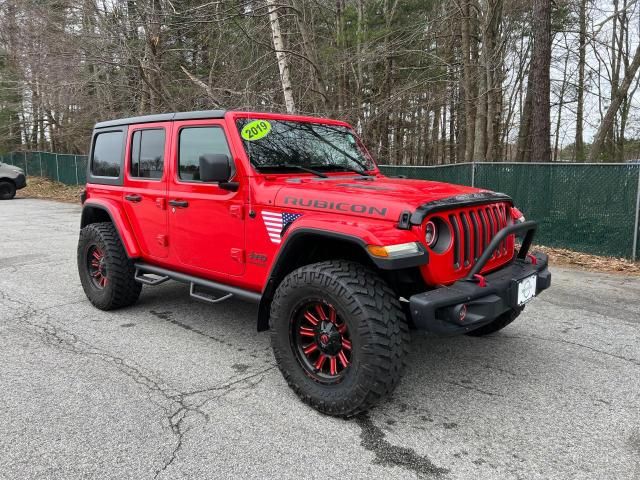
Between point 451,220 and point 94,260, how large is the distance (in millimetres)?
3824

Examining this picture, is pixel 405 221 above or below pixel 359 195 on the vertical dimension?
below

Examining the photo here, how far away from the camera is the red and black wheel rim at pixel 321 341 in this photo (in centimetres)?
305

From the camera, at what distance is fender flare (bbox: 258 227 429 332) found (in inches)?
109

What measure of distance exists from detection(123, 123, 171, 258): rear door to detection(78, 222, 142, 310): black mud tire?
0.92ft

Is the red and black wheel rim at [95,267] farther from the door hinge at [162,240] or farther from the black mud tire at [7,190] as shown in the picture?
the black mud tire at [7,190]

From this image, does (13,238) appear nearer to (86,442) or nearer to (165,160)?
(165,160)

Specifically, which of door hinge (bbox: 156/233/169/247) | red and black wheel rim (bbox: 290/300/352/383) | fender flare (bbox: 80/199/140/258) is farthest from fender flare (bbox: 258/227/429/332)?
fender flare (bbox: 80/199/140/258)

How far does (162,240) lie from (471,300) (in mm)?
2783

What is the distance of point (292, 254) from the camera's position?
10.9 feet

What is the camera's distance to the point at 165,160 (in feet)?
14.4

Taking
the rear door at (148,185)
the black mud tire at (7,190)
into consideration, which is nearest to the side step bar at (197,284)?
the rear door at (148,185)

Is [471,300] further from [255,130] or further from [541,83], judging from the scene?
[541,83]

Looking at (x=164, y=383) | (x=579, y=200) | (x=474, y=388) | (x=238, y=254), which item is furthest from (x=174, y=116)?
(x=579, y=200)

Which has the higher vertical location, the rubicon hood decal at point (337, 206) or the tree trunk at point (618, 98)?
the tree trunk at point (618, 98)
